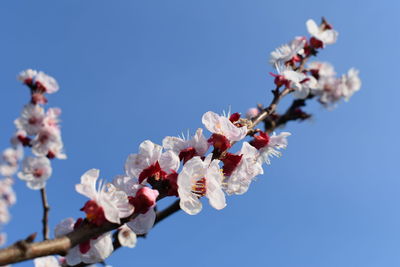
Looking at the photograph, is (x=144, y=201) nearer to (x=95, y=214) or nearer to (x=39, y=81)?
(x=95, y=214)

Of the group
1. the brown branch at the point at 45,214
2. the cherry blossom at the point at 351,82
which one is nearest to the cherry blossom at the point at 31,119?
the brown branch at the point at 45,214

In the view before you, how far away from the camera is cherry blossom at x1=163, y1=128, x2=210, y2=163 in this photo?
5.24 ft

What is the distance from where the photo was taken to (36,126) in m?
5.07

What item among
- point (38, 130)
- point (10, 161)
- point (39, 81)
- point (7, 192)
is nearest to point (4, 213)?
point (7, 192)

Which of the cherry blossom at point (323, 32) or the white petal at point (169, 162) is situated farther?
the cherry blossom at point (323, 32)

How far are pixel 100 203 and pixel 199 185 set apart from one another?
476 millimetres

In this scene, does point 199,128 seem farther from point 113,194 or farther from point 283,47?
point 283,47

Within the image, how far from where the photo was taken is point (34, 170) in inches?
211

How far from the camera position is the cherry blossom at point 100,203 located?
1.13 m

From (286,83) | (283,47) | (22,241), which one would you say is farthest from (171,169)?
(283,47)

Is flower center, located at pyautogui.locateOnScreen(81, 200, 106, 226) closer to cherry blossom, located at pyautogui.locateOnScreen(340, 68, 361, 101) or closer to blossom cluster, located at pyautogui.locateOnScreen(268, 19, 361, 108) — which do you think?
blossom cluster, located at pyautogui.locateOnScreen(268, 19, 361, 108)

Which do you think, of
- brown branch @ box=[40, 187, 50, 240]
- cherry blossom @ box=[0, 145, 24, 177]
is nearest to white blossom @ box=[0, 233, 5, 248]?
cherry blossom @ box=[0, 145, 24, 177]

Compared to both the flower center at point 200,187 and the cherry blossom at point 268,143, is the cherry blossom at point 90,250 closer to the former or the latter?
the flower center at point 200,187

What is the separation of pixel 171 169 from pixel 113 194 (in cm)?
29
